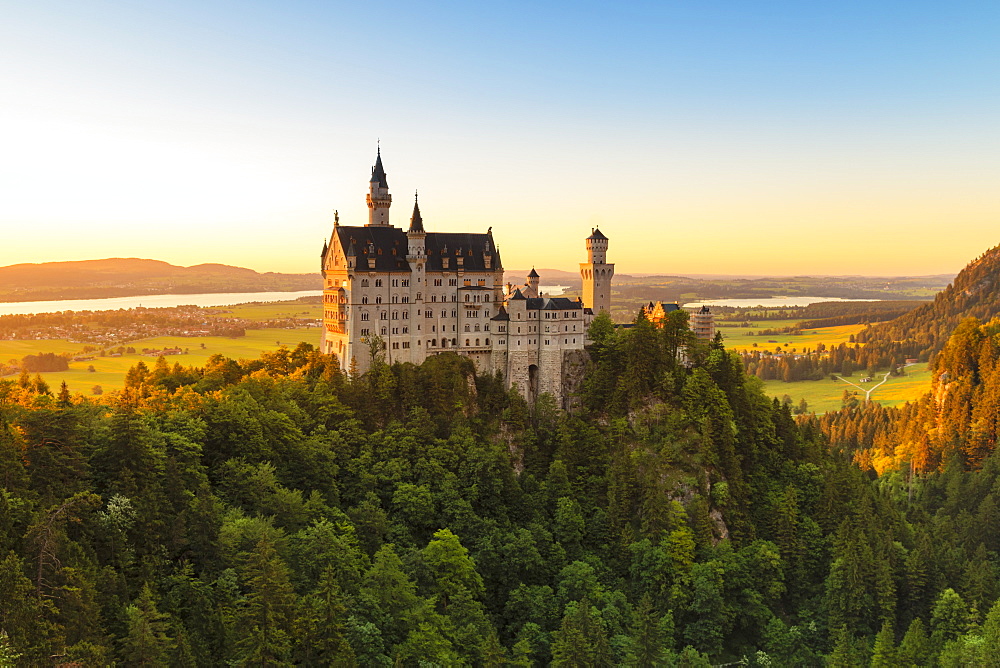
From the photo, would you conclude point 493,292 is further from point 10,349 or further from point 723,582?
point 10,349

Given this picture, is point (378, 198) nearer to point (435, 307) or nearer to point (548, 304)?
point (435, 307)

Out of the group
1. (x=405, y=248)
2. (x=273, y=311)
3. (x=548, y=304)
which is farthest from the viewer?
(x=273, y=311)

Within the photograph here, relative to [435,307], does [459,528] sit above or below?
below

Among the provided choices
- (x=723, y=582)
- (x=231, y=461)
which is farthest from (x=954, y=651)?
(x=231, y=461)

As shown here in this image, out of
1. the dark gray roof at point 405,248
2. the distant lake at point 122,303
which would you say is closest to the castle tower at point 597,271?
the dark gray roof at point 405,248

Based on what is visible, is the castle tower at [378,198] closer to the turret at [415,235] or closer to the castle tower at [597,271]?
the turret at [415,235]

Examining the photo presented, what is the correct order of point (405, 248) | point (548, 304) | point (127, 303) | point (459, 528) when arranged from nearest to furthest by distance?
point (459, 528) → point (405, 248) → point (548, 304) → point (127, 303)

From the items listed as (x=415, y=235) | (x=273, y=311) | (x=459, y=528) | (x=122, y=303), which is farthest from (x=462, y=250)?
(x=273, y=311)
